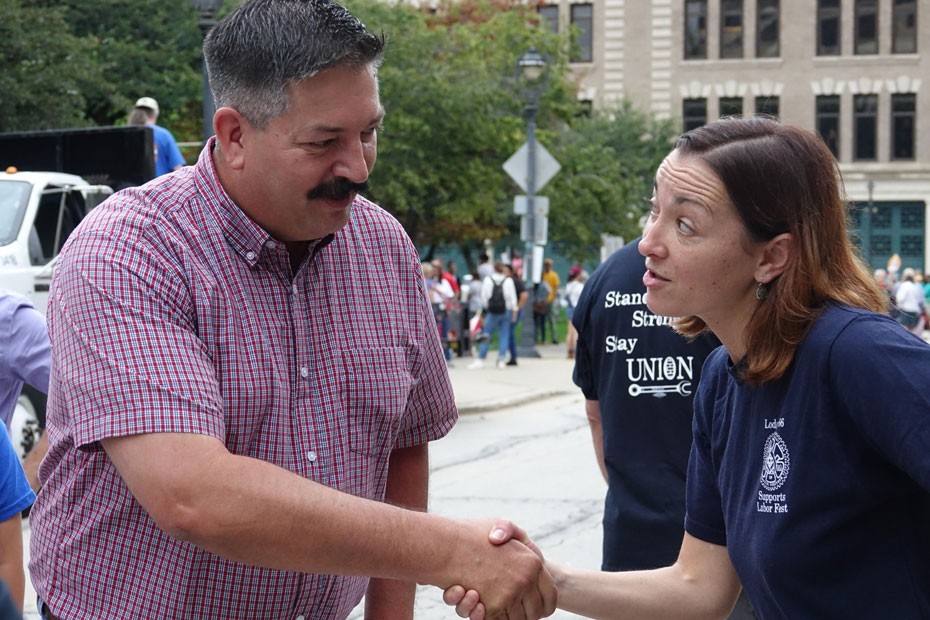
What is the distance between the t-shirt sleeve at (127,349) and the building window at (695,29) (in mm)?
51631

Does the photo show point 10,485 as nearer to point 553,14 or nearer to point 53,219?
point 53,219

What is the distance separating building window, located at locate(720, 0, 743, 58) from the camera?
51.6 meters

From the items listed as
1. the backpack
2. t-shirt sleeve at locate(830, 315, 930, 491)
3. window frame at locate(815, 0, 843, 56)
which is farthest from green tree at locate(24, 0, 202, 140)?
window frame at locate(815, 0, 843, 56)

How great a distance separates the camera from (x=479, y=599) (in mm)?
2535

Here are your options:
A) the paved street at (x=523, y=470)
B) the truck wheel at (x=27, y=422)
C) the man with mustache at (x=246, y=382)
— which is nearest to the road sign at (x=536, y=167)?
the paved street at (x=523, y=470)

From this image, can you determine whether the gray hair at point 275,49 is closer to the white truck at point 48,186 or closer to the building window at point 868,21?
the white truck at point 48,186

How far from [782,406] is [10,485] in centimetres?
190

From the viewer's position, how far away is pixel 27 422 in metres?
8.80

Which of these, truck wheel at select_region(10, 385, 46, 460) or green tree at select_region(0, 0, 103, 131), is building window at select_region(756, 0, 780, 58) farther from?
truck wheel at select_region(10, 385, 46, 460)

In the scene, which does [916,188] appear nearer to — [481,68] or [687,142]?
[481,68]

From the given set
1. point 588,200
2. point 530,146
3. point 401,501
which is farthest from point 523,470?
point 588,200

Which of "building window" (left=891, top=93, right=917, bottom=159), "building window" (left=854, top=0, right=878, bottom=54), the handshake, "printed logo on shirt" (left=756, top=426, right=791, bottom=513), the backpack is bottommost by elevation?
the backpack

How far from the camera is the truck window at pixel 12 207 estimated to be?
1080cm

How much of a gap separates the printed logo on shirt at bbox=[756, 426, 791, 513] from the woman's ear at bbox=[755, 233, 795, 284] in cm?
31
